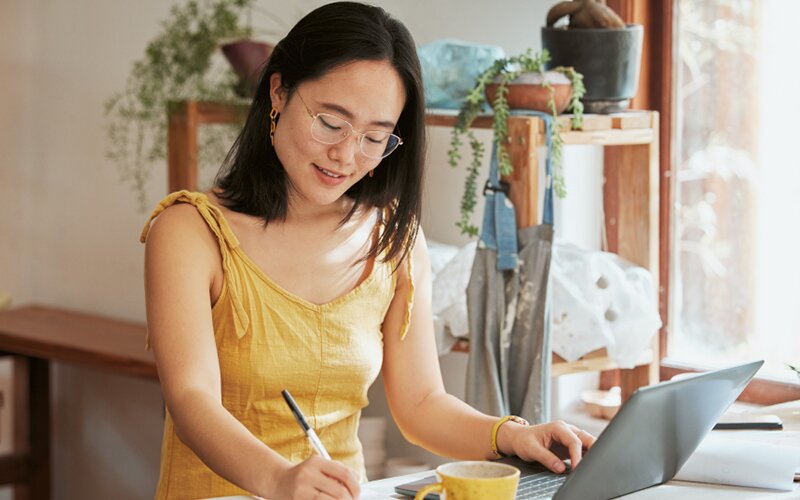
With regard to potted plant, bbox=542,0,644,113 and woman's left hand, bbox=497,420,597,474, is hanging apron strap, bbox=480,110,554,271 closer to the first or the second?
potted plant, bbox=542,0,644,113

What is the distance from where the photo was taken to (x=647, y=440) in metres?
1.34

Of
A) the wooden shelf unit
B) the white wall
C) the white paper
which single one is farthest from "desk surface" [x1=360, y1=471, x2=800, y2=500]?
the white wall

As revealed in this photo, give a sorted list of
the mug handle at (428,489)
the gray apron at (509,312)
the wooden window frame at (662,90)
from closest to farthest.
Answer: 1. the mug handle at (428,489)
2. the gray apron at (509,312)
3. the wooden window frame at (662,90)

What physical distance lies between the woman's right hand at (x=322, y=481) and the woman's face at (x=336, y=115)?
50 cm

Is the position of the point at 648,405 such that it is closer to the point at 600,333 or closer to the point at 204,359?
the point at 204,359

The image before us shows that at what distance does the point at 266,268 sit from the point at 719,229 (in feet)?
4.02

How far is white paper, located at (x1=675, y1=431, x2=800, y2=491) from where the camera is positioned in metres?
1.44

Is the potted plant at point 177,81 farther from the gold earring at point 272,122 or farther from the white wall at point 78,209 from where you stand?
the gold earring at point 272,122

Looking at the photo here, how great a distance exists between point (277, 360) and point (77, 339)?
5.90 ft

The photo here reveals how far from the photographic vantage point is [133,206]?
3.60 meters

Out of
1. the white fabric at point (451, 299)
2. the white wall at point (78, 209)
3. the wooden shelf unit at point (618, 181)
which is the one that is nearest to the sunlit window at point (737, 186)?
the wooden shelf unit at point (618, 181)

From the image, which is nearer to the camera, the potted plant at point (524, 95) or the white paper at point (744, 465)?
the white paper at point (744, 465)

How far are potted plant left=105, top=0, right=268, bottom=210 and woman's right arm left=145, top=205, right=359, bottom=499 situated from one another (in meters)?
1.36

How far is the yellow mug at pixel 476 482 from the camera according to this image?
3.97ft
